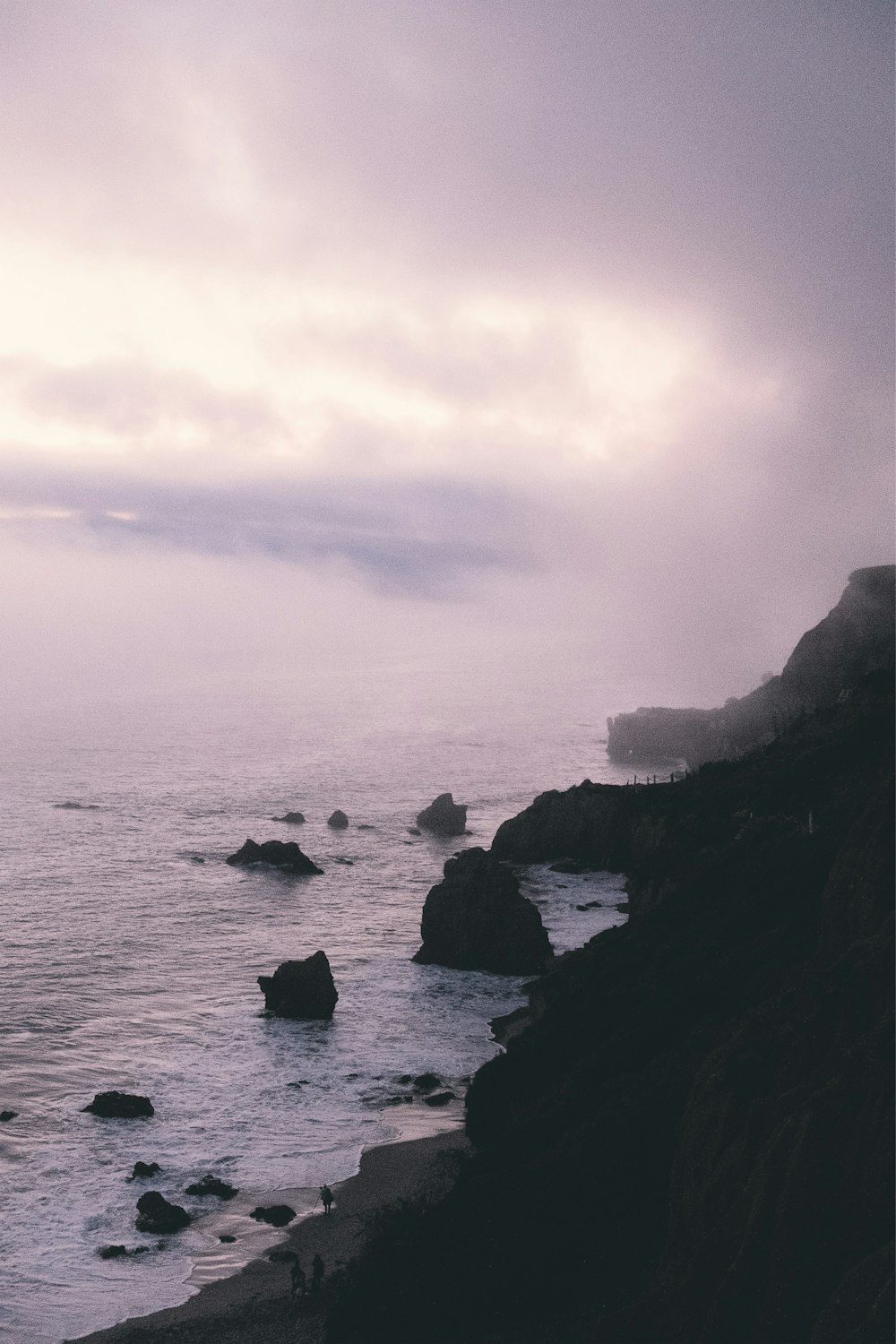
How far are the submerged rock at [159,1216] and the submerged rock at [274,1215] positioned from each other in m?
2.31

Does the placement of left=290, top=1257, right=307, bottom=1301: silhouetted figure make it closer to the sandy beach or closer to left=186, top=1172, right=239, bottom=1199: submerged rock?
the sandy beach

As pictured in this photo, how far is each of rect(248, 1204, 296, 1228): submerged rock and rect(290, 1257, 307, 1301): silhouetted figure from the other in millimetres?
3911

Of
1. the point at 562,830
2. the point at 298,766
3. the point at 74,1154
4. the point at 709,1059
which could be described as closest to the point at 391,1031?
the point at 74,1154

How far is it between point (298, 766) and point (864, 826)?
449 feet

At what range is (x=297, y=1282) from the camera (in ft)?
91.2

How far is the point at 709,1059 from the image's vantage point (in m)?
20.4

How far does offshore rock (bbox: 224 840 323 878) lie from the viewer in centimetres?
8619

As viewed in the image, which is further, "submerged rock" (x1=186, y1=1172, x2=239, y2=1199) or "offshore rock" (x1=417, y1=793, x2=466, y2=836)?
"offshore rock" (x1=417, y1=793, x2=466, y2=836)

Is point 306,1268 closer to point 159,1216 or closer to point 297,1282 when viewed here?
point 297,1282

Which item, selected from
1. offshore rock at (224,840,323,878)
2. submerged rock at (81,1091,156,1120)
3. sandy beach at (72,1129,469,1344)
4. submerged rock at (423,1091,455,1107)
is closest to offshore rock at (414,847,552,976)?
submerged rock at (423,1091,455,1107)

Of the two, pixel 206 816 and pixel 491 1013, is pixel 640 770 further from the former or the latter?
pixel 491 1013

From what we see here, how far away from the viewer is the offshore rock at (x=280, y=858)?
86.2 m

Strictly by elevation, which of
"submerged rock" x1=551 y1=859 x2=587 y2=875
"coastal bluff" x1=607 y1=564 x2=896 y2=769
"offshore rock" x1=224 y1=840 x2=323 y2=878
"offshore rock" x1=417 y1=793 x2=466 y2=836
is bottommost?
"submerged rock" x1=551 y1=859 x2=587 y2=875

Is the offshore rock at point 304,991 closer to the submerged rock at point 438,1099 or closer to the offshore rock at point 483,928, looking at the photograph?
the offshore rock at point 483,928
